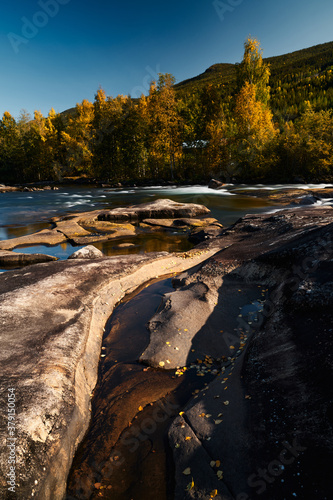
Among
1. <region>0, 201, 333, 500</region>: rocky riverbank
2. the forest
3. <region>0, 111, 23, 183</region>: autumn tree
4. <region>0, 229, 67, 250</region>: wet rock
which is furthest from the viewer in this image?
<region>0, 111, 23, 183</region>: autumn tree

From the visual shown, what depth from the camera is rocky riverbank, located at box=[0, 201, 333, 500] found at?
10.0 feet

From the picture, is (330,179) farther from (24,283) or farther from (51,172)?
(51,172)

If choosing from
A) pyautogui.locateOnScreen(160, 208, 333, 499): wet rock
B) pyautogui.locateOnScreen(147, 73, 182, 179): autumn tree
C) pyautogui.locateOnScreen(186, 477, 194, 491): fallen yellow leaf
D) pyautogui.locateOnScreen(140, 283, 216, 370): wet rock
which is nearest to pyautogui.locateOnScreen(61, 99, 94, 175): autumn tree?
pyautogui.locateOnScreen(147, 73, 182, 179): autumn tree

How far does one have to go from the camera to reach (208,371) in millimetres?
5262

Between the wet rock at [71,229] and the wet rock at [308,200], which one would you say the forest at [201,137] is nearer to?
the wet rock at [308,200]

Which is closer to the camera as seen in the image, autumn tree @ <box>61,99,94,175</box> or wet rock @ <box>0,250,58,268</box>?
wet rock @ <box>0,250,58,268</box>

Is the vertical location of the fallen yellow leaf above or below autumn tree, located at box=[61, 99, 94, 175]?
below

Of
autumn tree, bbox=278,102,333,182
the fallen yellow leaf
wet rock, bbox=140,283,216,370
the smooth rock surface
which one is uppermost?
autumn tree, bbox=278,102,333,182

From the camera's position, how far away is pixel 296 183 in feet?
125

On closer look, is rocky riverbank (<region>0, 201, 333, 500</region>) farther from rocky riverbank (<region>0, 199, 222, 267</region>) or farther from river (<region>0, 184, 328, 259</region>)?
rocky riverbank (<region>0, 199, 222, 267</region>)

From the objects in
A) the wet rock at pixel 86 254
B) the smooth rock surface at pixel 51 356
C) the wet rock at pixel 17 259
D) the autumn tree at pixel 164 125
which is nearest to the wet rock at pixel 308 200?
the wet rock at pixel 86 254

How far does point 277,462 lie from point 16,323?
16.1ft

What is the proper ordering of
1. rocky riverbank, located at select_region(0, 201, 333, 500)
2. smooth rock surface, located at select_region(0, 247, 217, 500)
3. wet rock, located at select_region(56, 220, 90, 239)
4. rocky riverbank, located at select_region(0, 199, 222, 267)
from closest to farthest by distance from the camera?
rocky riverbank, located at select_region(0, 201, 333, 500) < smooth rock surface, located at select_region(0, 247, 217, 500) < rocky riverbank, located at select_region(0, 199, 222, 267) < wet rock, located at select_region(56, 220, 90, 239)

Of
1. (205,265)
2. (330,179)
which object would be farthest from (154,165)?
(205,265)
